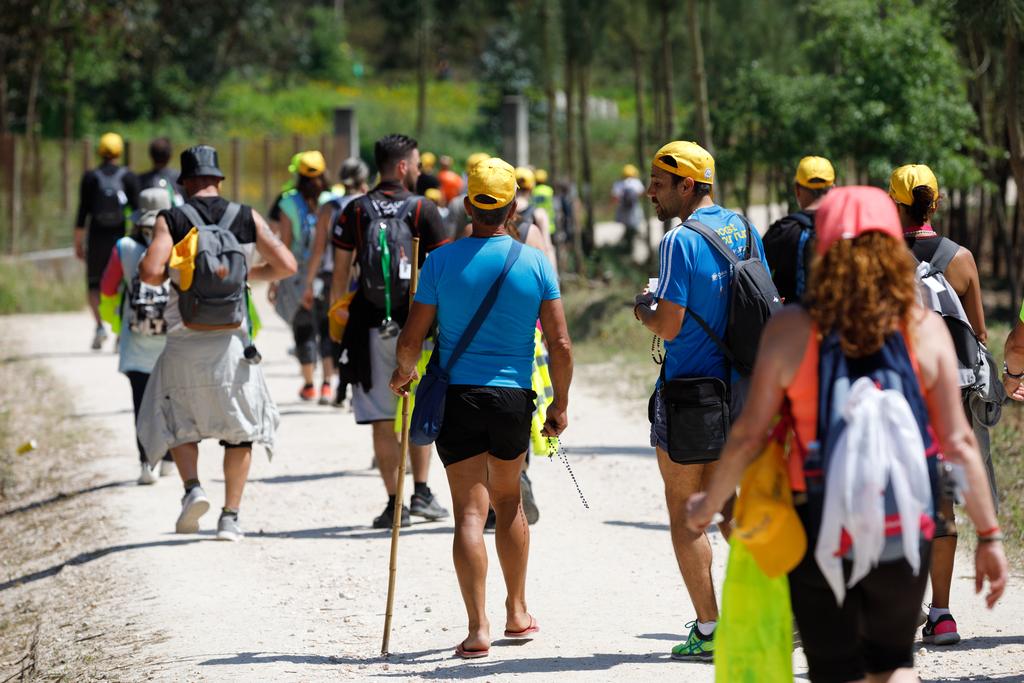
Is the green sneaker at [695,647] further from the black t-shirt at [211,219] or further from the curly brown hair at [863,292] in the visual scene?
the black t-shirt at [211,219]

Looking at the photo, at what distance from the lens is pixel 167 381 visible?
7754mm

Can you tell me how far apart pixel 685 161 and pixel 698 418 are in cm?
94

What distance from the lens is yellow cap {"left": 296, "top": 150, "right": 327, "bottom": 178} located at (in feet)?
35.9

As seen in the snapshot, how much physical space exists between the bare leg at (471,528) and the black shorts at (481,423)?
5cm

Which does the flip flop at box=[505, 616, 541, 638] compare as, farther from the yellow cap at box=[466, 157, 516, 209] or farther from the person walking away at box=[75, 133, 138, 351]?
the person walking away at box=[75, 133, 138, 351]

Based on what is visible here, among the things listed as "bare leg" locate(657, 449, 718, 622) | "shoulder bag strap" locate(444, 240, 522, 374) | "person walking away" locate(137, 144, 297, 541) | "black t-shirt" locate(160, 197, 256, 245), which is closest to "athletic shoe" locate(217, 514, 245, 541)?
"person walking away" locate(137, 144, 297, 541)

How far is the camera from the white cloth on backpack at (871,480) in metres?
3.61

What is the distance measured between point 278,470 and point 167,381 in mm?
2412

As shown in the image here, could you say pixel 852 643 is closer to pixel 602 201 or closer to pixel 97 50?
pixel 97 50

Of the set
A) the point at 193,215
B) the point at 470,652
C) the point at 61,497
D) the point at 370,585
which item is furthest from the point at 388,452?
the point at 61,497

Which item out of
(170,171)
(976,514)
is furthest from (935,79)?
(976,514)

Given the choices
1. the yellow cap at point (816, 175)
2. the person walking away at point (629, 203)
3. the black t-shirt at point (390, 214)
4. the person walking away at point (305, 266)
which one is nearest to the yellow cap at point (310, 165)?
the person walking away at point (305, 266)

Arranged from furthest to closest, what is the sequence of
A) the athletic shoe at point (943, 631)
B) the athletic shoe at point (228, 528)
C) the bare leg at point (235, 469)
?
the athletic shoe at point (228, 528) → the bare leg at point (235, 469) → the athletic shoe at point (943, 631)

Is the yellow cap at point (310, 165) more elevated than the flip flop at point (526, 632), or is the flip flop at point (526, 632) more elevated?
the yellow cap at point (310, 165)
